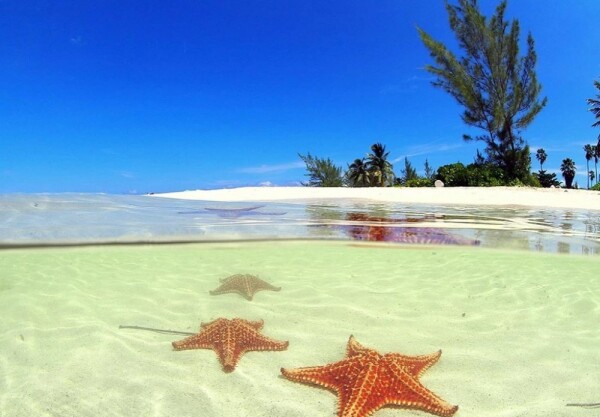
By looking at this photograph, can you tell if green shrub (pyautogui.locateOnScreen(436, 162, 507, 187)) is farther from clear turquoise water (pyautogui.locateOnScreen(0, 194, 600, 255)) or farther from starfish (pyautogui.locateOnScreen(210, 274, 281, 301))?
starfish (pyautogui.locateOnScreen(210, 274, 281, 301))

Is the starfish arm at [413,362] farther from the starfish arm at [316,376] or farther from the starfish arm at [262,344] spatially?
the starfish arm at [262,344]

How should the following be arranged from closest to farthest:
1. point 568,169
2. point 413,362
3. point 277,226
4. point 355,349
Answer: point 413,362 → point 355,349 → point 277,226 → point 568,169

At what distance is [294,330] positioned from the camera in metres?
3.71

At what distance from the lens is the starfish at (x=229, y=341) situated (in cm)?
281

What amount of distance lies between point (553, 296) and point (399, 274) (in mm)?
2131

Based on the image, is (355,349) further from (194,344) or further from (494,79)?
(494,79)

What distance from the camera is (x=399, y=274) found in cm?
606

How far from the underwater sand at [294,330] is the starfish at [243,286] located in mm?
105

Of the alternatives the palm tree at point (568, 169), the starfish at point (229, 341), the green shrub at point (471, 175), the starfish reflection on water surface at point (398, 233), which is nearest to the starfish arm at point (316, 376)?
the starfish at point (229, 341)

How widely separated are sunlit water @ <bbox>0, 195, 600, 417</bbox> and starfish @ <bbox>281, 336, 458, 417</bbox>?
0.64 feet

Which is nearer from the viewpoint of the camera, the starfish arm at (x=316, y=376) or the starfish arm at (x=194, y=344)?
the starfish arm at (x=316, y=376)

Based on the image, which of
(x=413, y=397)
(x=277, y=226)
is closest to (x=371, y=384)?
(x=413, y=397)

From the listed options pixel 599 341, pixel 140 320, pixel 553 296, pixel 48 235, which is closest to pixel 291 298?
pixel 140 320

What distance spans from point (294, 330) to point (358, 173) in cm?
4840
